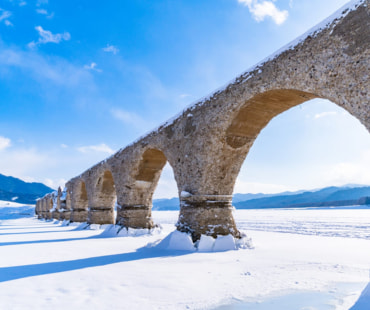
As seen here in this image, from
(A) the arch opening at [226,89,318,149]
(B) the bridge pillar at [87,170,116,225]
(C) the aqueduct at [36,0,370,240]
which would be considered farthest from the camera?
(B) the bridge pillar at [87,170,116,225]

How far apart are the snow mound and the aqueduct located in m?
0.28

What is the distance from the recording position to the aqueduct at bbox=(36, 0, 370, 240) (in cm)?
362

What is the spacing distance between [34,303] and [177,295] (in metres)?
1.34

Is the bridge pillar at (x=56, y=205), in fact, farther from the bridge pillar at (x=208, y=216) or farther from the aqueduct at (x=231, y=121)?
the bridge pillar at (x=208, y=216)

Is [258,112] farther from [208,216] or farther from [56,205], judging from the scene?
[56,205]

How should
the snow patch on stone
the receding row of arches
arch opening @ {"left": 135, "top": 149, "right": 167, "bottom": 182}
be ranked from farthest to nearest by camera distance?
1. arch opening @ {"left": 135, "top": 149, "right": 167, "bottom": 182}
2. the snow patch on stone
3. the receding row of arches

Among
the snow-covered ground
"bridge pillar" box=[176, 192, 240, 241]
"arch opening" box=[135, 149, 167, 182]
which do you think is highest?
"arch opening" box=[135, 149, 167, 182]

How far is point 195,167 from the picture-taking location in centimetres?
644

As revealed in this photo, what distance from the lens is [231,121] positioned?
589cm

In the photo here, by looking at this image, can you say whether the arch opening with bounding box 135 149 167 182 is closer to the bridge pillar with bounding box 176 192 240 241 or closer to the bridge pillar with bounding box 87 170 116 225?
the bridge pillar with bounding box 176 192 240 241

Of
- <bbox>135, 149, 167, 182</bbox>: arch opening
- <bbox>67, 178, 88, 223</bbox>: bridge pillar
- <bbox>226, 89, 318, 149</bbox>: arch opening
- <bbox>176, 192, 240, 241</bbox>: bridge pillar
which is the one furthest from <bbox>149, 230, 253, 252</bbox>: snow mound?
<bbox>67, 178, 88, 223</bbox>: bridge pillar

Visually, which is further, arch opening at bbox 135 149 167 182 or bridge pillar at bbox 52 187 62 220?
bridge pillar at bbox 52 187 62 220

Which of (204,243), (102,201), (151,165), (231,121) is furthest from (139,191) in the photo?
(231,121)

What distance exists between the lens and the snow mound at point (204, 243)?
5723 mm
